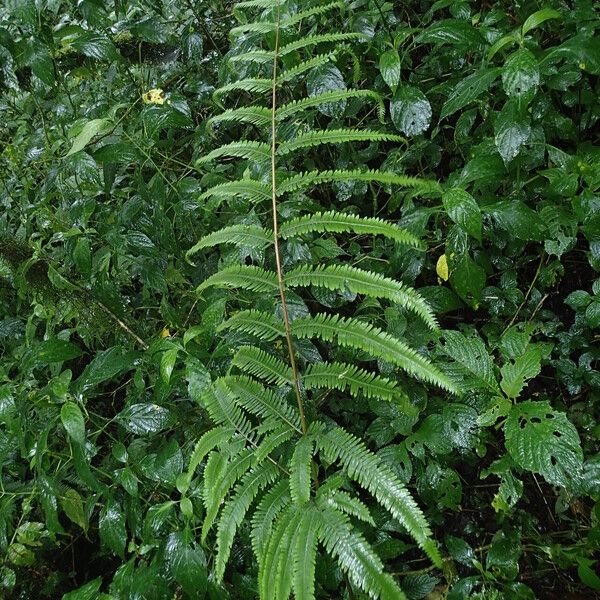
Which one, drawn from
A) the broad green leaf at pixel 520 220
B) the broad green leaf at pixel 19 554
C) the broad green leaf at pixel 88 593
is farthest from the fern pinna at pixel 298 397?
the broad green leaf at pixel 19 554

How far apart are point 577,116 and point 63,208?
8.18 feet

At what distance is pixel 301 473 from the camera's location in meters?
1.32

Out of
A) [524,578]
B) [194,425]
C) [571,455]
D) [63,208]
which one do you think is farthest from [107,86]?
[524,578]

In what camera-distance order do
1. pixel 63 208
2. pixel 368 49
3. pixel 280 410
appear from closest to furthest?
pixel 280 410 → pixel 368 49 → pixel 63 208

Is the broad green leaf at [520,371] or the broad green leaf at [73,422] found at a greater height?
the broad green leaf at [73,422]

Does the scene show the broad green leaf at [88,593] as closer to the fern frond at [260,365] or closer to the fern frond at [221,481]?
the fern frond at [221,481]

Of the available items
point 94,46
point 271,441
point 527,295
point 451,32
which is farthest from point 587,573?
point 94,46

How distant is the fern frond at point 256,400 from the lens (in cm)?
152

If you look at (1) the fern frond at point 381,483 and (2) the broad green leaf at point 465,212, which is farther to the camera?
(2) the broad green leaf at point 465,212

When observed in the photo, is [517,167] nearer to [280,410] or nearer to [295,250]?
[295,250]

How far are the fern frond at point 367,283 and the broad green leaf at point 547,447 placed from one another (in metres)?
0.55

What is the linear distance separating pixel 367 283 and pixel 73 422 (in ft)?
3.82

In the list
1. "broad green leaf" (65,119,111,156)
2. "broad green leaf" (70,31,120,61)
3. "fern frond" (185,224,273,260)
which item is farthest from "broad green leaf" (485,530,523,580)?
"broad green leaf" (70,31,120,61)

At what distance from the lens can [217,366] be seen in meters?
2.03
